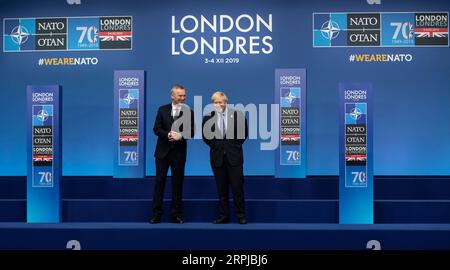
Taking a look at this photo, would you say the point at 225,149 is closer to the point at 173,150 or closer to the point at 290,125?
the point at 173,150

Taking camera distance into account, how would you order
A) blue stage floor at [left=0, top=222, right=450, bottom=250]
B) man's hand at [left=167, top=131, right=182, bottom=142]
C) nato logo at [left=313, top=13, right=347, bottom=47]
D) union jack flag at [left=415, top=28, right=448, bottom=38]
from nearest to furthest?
1. blue stage floor at [left=0, top=222, right=450, bottom=250]
2. man's hand at [left=167, top=131, right=182, bottom=142]
3. union jack flag at [left=415, top=28, right=448, bottom=38]
4. nato logo at [left=313, top=13, right=347, bottom=47]

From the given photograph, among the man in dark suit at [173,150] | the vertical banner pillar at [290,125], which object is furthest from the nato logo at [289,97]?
the man in dark suit at [173,150]

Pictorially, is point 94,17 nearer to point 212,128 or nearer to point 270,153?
point 270,153

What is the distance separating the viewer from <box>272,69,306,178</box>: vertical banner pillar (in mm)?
8188

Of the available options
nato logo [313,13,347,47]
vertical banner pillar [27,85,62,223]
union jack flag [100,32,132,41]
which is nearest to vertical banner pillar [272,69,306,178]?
nato logo [313,13,347,47]

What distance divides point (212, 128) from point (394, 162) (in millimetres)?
4057

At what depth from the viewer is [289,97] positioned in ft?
27.0

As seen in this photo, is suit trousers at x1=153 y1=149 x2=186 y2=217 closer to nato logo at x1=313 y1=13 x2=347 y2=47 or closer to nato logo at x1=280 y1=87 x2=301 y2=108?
nato logo at x1=280 y1=87 x2=301 y2=108

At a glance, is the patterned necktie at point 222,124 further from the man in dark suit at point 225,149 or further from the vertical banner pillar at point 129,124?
the vertical banner pillar at point 129,124

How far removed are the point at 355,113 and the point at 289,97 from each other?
2.10 metres

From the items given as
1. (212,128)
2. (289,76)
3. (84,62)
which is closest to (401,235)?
(212,128)

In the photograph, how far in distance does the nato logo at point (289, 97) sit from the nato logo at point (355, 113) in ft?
6.65

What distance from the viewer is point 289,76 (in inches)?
322

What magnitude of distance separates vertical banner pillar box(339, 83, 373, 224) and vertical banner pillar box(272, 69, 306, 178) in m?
1.96
